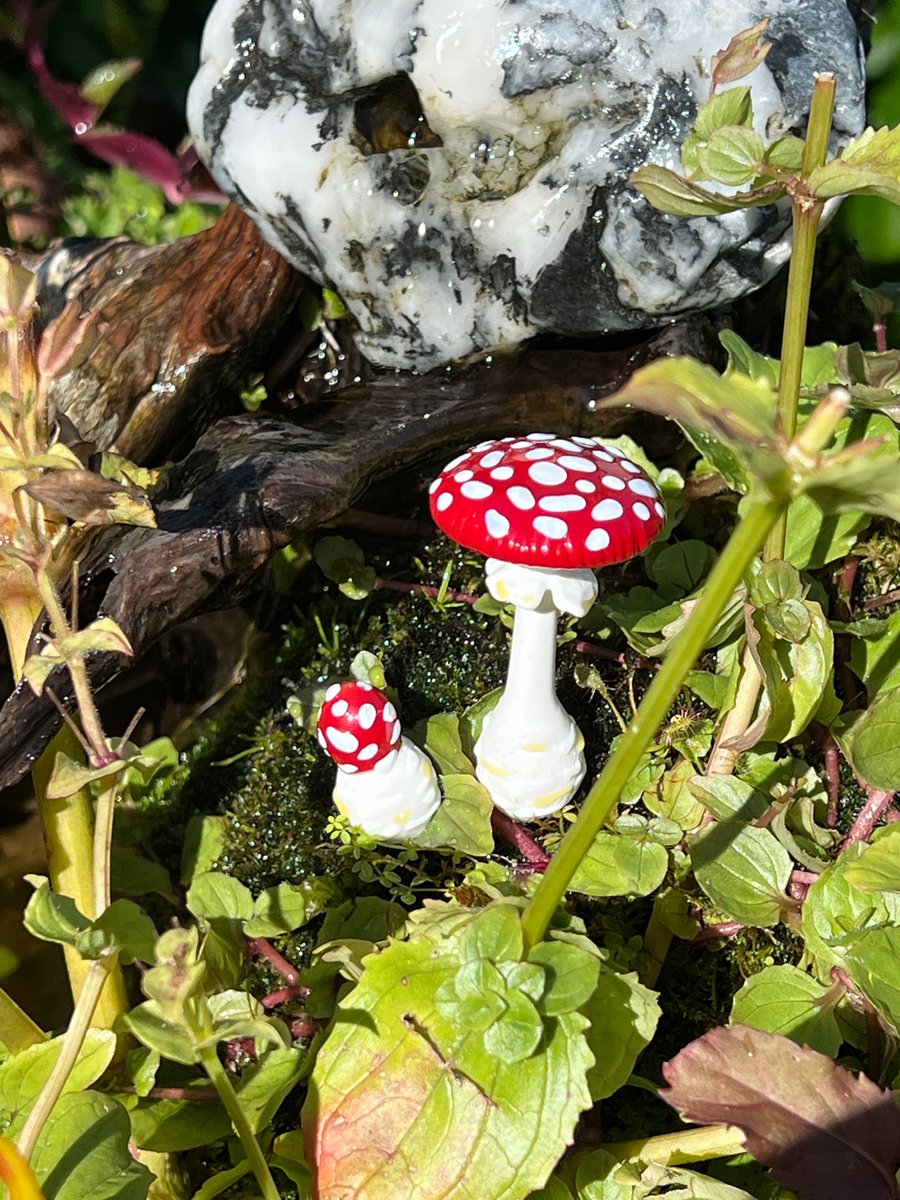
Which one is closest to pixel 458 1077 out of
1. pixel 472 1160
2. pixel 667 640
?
pixel 472 1160

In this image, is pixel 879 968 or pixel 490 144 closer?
pixel 879 968

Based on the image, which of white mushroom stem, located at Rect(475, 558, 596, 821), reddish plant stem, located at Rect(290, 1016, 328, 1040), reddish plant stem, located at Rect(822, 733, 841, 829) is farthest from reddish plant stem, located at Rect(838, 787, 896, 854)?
reddish plant stem, located at Rect(290, 1016, 328, 1040)

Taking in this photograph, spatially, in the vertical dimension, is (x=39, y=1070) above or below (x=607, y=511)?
below

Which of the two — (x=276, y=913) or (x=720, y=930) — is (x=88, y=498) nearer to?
(x=276, y=913)

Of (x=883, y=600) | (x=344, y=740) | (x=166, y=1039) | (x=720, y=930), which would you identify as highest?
(x=166, y=1039)

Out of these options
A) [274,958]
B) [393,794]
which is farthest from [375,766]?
[274,958]

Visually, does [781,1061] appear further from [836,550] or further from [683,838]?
[836,550]

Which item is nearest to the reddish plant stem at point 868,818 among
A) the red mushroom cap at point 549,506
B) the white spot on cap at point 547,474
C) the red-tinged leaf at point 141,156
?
the red mushroom cap at point 549,506
